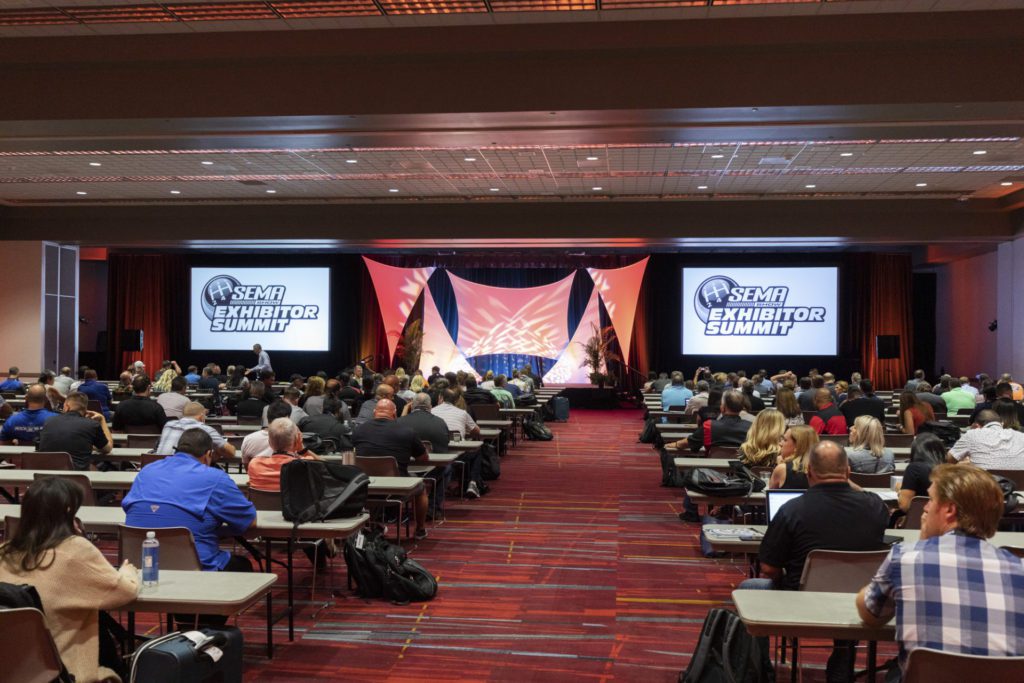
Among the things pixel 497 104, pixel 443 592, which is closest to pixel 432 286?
pixel 497 104

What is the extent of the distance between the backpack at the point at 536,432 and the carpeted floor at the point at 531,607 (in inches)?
232

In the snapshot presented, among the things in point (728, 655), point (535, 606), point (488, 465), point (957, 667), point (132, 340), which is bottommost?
point (535, 606)

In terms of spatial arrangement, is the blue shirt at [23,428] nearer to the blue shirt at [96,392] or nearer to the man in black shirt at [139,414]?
the man in black shirt at [139,414]

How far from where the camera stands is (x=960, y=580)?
254 cm

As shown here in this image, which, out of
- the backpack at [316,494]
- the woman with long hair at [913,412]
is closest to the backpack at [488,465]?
the woman with long hair at [913,412]

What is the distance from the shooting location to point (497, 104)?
8875 millimetres

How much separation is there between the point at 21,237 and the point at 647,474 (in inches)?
564

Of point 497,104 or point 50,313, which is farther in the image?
point 50,313

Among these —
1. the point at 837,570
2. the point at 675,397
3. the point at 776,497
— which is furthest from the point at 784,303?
the point at 837,570

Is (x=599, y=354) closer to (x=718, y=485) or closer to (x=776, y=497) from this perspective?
(x=718, y=485)

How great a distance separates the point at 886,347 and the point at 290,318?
47.4 ft

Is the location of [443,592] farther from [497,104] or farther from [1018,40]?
[1018,40]

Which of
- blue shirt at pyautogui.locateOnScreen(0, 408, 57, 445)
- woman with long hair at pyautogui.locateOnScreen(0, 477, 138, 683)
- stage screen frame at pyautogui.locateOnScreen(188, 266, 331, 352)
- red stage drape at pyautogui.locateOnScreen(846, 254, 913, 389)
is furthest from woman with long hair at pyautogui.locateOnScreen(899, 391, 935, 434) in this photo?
stage screen frame at pyautogui.locateOnScreen(188, 266, 331, 352)

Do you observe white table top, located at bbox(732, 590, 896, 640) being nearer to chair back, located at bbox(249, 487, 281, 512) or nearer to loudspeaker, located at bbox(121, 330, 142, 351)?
chair back, located at bbox(249, 487, 281, 512)
